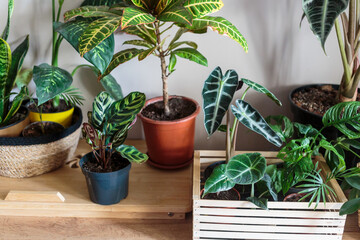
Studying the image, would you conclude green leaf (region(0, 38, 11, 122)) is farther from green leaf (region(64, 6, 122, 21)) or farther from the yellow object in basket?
green leaf (region(64, 6, 122, 21))

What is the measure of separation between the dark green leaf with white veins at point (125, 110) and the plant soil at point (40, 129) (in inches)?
12.6

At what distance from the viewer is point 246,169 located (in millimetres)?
1082

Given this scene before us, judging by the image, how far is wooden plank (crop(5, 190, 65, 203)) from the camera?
4.35ft

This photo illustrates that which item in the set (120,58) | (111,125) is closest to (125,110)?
(111,125)

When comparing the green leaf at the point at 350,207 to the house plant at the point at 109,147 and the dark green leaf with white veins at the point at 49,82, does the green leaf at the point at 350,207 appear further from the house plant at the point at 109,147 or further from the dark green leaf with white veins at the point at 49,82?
the dark green leaf with white veins at the point at 49,82

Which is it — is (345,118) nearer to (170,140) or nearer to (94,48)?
(170,140)

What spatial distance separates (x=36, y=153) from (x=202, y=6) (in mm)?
785

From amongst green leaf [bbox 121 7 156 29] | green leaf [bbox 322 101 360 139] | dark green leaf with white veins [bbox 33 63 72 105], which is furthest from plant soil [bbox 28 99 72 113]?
green leaf [bbox 322 101 360 139]

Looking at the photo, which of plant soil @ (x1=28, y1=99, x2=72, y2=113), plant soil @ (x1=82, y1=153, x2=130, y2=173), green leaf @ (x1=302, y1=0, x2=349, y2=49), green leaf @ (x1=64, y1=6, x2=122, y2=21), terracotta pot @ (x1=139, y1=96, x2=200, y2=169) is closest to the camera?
green leaf @ (x1=302, y1=0, x2=349, y2=49)

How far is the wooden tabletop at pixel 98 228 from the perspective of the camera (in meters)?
1.25

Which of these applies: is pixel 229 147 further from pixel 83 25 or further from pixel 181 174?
pixel 83 25

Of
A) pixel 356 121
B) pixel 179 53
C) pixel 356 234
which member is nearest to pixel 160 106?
pixel 179 53

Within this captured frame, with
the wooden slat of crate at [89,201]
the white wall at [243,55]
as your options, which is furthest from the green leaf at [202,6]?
the wooden slat of crate at [89,201]

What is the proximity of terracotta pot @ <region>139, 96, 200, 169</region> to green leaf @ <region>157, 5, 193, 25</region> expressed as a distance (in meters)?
0.40
